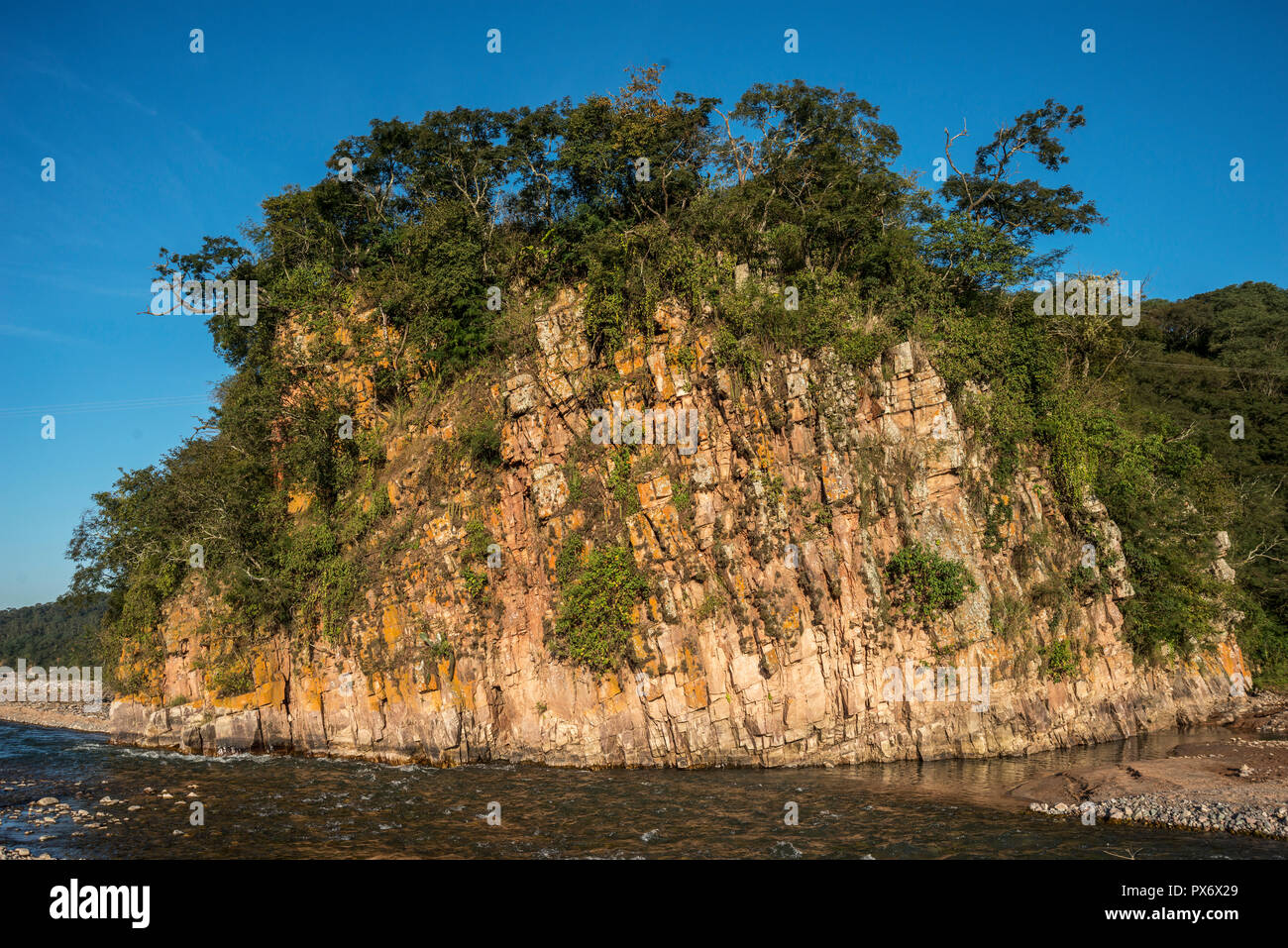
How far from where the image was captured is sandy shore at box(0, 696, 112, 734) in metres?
37.3

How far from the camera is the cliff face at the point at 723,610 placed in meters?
22.6

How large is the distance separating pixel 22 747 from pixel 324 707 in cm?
1355

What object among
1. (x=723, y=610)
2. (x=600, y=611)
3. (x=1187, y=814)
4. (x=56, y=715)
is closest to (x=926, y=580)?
(x=723, y=610)

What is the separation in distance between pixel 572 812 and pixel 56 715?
39268 millimetres

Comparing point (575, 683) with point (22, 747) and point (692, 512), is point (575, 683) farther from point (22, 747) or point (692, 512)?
point (22, 747)

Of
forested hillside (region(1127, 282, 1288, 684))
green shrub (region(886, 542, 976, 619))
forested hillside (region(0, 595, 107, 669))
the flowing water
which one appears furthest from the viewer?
forested hillside (region(0, 595, 107, 669))

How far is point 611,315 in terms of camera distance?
2745cm

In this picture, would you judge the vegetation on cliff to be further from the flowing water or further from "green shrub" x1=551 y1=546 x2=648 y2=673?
the flowing water

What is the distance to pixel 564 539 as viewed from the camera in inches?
989

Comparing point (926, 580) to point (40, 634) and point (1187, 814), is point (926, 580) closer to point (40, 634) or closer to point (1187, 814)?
point (1187, 814)

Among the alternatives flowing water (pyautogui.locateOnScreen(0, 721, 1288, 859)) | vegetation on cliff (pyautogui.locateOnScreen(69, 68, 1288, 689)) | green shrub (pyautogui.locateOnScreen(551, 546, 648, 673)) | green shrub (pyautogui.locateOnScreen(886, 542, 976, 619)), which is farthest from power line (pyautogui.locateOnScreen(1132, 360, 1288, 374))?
green shrub (pyautogui.locateOnScreen(551, 546, 648, 673))

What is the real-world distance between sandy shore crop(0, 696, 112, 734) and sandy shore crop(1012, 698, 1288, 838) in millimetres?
39400

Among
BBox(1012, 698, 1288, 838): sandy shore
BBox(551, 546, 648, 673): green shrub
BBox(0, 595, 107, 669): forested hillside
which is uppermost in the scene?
BBox(551, 546, 648, 673): green shrub
